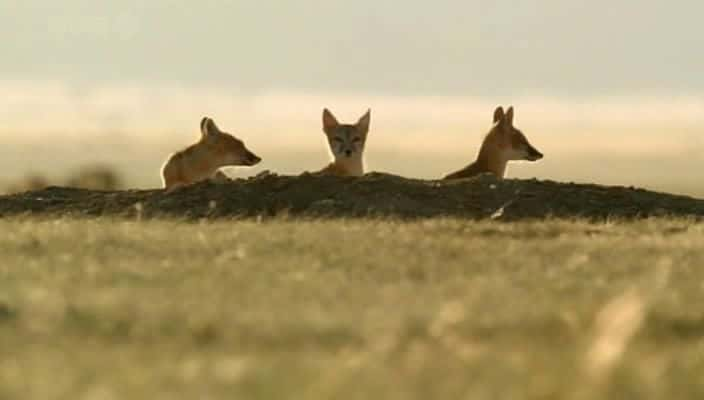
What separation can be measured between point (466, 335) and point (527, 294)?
1472mm

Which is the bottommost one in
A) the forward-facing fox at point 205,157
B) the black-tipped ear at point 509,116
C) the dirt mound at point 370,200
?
the dirt mound at point 370,200

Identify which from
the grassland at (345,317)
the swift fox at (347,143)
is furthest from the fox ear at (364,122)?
the grassland at (345,317)

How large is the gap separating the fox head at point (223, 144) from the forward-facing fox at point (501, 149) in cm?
304

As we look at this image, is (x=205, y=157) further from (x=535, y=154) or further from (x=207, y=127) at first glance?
Result: (x=535, y=154)

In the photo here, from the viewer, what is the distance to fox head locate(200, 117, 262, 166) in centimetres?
2089

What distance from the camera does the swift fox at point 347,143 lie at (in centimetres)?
2016

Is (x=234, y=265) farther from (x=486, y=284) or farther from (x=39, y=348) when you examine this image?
(x=39, y=348)

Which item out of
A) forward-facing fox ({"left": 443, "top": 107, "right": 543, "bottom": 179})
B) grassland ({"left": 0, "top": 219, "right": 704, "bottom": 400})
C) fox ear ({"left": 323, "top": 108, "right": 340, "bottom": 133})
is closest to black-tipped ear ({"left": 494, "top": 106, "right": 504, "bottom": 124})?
forward-facing fox ({"left": 443, "top": 107, "right": 543, "bottom": 179})

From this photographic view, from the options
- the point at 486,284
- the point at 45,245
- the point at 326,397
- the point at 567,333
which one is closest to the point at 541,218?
the point at 45,245

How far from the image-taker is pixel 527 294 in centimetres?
740

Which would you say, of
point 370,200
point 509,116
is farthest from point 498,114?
point 370,200

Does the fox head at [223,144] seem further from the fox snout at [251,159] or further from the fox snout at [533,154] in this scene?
the fox snout at [533,154]

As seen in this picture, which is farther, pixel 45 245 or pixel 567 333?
pixel 45 245

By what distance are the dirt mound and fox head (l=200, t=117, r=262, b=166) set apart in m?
3.54
